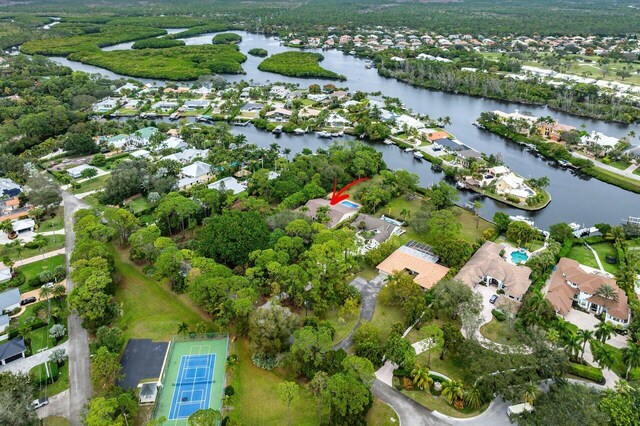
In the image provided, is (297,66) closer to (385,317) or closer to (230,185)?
(230,185)

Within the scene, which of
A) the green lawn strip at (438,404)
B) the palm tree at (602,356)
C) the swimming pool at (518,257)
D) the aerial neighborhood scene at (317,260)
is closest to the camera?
the green lawn strip at (438,404)

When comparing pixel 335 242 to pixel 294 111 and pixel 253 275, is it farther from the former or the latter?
pixel 294 111

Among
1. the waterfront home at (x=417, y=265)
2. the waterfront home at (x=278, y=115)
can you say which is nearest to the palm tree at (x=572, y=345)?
the waterfront home at (x=417, y=265)

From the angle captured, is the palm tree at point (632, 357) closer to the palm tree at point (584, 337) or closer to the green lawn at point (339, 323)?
the palm tree at point (584, 337)

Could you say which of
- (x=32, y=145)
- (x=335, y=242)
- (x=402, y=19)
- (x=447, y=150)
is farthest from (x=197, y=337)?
(x=402, y=19)

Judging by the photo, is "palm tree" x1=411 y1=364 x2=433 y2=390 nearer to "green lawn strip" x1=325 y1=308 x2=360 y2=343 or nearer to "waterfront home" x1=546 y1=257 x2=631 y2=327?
"green lawn strip" x1=325 y1=308 x2=360 y2=343

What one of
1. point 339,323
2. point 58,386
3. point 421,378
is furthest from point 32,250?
point 421,378
